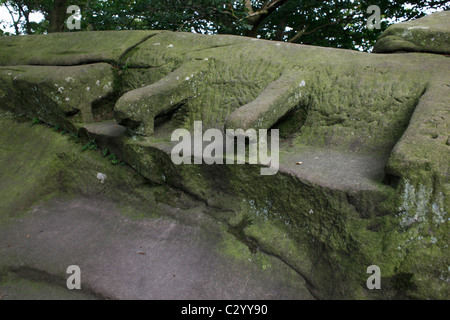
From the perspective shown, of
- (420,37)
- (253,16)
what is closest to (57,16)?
(253,16)

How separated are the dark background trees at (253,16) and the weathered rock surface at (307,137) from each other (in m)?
1.94

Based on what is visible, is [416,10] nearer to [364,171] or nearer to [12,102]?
[364,171]

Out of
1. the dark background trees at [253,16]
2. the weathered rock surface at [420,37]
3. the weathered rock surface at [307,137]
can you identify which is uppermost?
the dark background trees at [253,16]

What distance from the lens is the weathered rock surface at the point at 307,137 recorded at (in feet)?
7.06

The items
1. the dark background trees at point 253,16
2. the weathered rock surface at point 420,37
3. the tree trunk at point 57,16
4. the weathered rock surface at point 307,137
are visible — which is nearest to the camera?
the weathered rock surface at point 307,137

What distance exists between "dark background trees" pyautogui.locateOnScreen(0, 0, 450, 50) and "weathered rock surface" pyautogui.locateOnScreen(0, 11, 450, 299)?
6.35ft

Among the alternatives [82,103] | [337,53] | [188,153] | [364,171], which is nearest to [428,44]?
[337,53]

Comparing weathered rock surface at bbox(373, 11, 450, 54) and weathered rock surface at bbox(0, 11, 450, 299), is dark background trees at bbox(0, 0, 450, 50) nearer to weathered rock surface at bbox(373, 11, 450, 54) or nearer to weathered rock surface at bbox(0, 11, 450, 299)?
weathered rock surface at bbox(0, 11, 450, 299)

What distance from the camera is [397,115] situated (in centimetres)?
295

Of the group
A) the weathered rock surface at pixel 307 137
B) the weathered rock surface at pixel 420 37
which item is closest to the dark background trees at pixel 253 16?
the weathered rock surface at pixel 307 137

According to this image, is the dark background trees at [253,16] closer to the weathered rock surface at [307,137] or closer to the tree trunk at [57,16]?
the tree trunk at [57,16]

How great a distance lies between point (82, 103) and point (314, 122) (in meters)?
2.99

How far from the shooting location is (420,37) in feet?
11.1

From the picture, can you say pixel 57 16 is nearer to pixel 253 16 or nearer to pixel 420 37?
pixel 253 16
